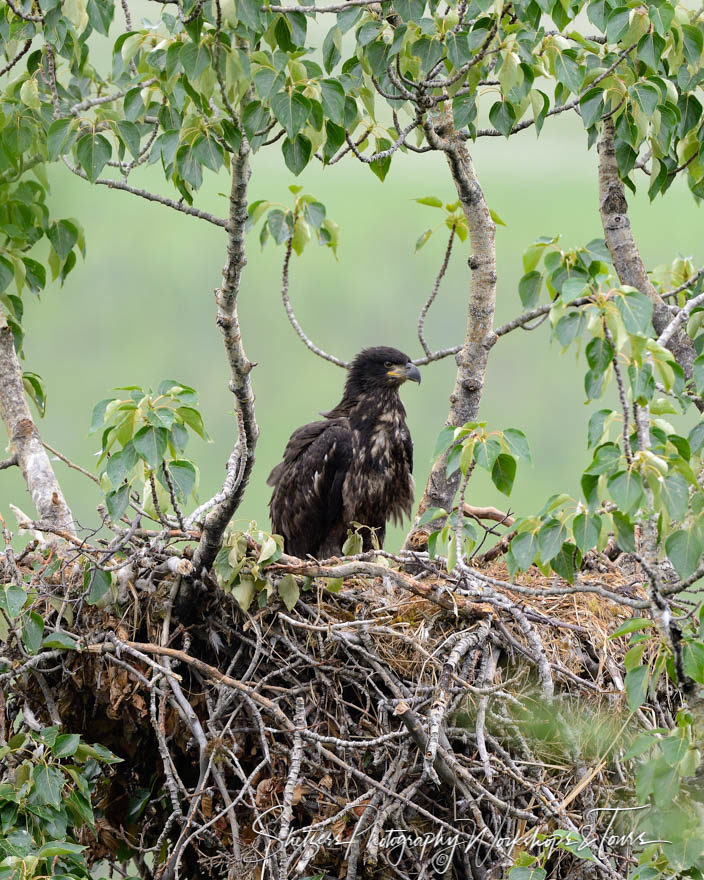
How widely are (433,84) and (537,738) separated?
228 centimetres

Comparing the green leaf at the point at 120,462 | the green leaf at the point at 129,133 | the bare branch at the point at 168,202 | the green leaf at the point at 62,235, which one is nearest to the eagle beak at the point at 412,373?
the green leaf at the point at 62,235

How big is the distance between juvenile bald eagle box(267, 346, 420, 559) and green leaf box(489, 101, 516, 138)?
2.40 meters

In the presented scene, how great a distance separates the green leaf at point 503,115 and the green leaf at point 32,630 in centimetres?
220

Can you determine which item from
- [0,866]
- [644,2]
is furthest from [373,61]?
[0,866]

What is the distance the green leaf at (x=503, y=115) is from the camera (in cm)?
351

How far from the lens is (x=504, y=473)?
9.61 feet

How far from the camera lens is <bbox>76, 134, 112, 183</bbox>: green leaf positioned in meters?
3.36

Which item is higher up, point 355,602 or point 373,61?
point 373,61

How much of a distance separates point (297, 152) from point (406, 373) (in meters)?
2.93

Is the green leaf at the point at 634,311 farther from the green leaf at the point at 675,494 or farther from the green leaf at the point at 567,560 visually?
the green leaf at the point at 567,560

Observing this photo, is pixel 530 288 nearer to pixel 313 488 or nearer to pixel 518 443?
pixel 518 443

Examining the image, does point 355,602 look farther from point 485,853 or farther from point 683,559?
point 683,559

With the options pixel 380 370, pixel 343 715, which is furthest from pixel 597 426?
pixel 380 370

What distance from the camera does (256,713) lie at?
344 centimetres
